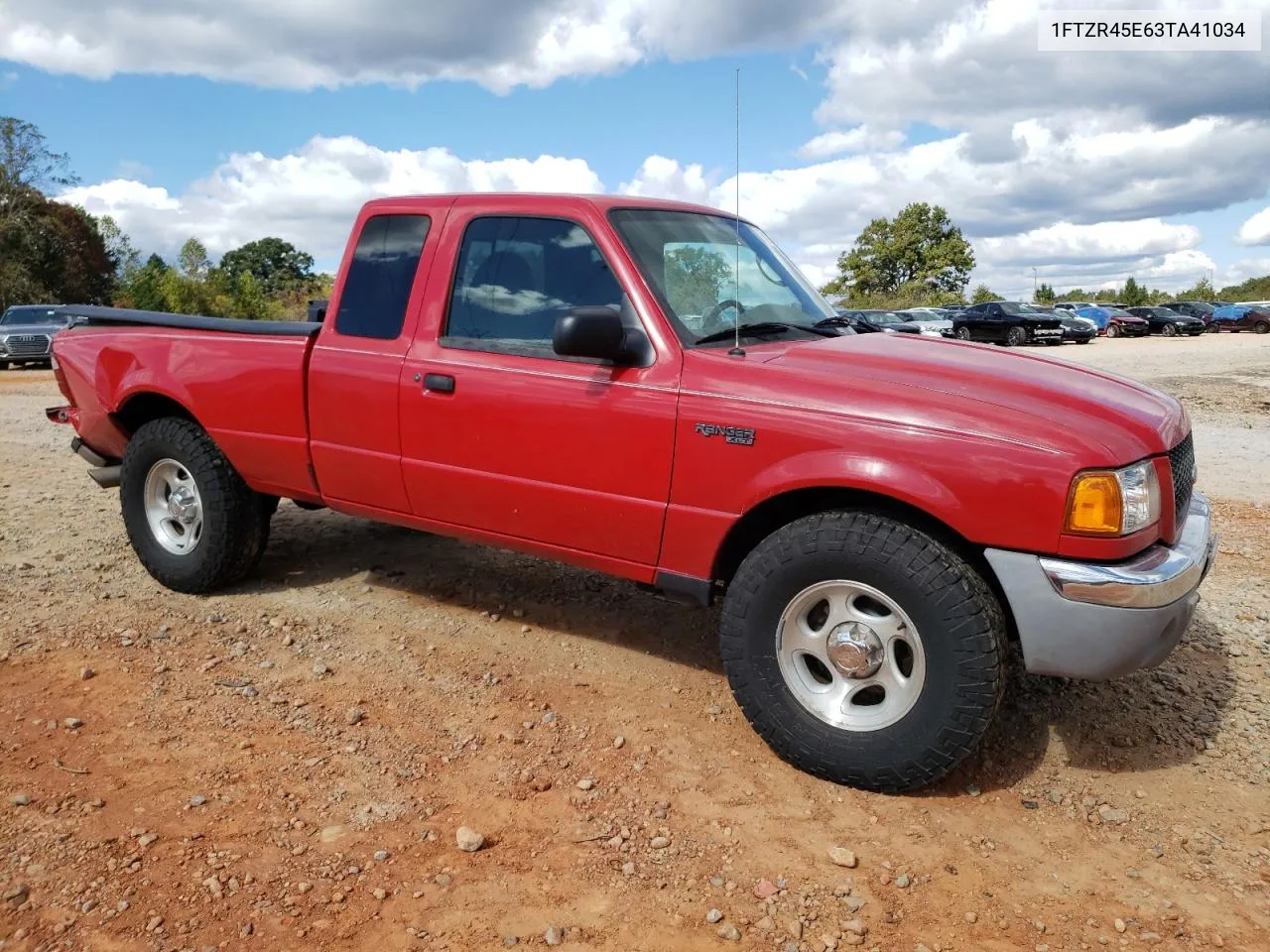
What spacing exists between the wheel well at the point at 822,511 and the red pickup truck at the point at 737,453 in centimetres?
1

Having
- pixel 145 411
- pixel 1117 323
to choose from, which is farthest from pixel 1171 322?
pixel 145 411

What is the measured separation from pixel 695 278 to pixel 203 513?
2824 millimetres

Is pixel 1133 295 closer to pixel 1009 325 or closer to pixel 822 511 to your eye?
pixel 1009 325

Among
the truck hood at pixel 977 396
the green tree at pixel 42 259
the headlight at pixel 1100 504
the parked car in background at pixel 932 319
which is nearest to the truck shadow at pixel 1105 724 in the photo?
the headlight at pixel 1100 504

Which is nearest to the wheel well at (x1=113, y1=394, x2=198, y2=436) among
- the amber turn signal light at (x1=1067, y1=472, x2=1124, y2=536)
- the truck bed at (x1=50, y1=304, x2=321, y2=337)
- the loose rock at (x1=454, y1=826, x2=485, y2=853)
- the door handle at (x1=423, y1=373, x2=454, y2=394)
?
the truck bed at (x1=50, y1=304, x2=321, y2=337)

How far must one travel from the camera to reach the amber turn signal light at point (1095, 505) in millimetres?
2939

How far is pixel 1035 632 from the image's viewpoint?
10.0ft

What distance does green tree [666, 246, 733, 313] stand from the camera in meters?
3.80

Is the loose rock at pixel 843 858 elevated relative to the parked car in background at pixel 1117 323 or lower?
lower

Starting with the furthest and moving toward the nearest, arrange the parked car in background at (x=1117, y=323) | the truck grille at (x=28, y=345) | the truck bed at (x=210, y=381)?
the parked car in background at (x=1117, y=323), the truck grille at (x=28, y=345), the truck bed at (x=210, y=381)

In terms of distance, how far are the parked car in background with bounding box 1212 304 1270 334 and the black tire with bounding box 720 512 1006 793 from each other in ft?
146

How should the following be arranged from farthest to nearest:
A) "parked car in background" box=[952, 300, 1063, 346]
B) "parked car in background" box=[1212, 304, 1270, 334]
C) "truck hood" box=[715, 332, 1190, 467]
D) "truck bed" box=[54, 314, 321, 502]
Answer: "parked car in background" box=[1212, 304, 1270, 334], "parked car in background" box=[952, 300, 1063, 346], "truck bed" box=[54, 314, 321, 502], "truck hood" box=[715, 332, 1190, 467]

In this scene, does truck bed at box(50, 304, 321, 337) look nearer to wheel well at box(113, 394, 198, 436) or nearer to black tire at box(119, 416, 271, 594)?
wheel well at box(113, 394, 198, 436)

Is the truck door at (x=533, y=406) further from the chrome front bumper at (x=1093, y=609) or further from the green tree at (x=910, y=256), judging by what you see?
the green tree at (x=910, y=256)
